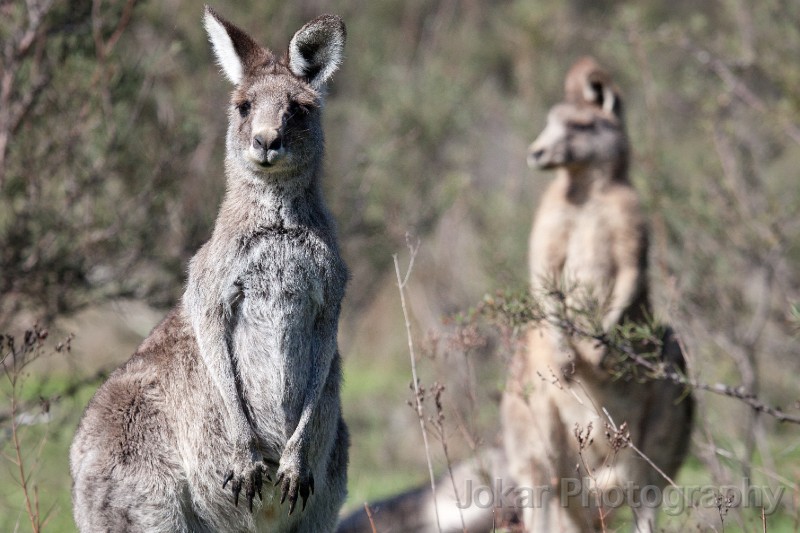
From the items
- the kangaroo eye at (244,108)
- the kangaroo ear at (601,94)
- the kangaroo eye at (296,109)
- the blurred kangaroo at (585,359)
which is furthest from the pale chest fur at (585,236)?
the kangaroo eye at (244,108)

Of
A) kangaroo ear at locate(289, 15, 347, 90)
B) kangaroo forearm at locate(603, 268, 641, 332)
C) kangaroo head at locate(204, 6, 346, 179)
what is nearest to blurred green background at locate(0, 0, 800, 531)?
kangaroo forearm at locate(603, 268, 641, 332)

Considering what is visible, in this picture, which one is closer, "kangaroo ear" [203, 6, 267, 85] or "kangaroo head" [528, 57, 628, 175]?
"kangaroo ear" [203, 6, 267, 85]

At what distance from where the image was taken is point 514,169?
491 inches

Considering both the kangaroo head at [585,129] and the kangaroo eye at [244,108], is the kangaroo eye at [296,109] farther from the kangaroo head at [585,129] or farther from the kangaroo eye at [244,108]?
the kangaroo head at [585,129]

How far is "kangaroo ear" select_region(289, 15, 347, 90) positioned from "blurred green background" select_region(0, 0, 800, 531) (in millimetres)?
1257

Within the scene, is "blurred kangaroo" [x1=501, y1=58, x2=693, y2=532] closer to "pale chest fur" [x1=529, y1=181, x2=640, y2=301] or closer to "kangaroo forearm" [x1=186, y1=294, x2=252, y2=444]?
"pale chest fur" [x1=529, y1=181, x2=640, y2=301]

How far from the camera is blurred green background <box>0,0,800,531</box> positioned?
6430mm

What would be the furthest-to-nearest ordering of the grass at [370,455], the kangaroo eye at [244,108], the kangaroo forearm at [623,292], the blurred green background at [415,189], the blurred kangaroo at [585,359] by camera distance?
1. the blurred green background at [415,189]
2. the grass at [370,455]
3. the kangaroo forearm at [623,292]
4. the blurred kangaroo at [585,359]
5. the kangaroo eye at [244,108]

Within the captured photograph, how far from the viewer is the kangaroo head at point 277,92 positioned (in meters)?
3.89

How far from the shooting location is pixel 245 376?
3979 millimetres

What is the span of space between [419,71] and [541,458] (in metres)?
7.26

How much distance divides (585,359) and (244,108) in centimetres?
243

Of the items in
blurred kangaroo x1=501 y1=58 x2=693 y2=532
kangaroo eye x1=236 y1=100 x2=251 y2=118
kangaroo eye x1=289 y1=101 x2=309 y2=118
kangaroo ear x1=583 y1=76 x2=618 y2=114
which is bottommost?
blurred kangaroo x1=501 y1=58 x2=693 y2=532

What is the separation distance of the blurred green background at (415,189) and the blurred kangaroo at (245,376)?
484 millimetres
